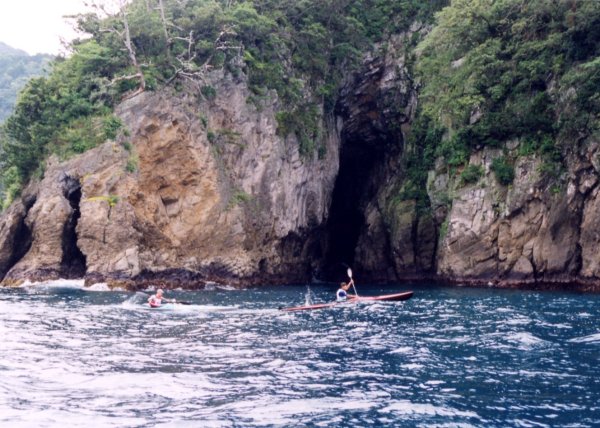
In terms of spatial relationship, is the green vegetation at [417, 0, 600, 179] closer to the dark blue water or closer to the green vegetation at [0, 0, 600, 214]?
the green vegetation at [0, 0, 600, 214]

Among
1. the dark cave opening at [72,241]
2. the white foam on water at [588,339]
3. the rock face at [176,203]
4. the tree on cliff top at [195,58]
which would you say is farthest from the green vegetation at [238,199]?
the white foam on water at [588,339]

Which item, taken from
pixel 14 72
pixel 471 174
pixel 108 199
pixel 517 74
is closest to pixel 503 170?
pixel 471 174

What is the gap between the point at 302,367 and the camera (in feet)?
42.0

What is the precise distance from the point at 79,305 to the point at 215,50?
64.5ft

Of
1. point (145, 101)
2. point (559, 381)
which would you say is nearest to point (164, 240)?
point (145, 101)

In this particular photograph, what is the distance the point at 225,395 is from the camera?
35.3 feet

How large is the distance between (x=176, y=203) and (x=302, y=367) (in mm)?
24157

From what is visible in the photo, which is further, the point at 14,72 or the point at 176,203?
the point at 14,72

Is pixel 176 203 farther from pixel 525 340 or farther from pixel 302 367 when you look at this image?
pixel 302 367

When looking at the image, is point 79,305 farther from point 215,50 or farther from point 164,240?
point 215,50

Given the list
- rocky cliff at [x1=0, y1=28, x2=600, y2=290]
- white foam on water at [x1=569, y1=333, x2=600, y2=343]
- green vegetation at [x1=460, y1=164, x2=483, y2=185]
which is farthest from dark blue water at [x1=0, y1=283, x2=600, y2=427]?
green vegetation at [x1=460, y1=164, x2=483, y2=185]

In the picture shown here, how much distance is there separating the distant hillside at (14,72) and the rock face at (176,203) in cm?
7086

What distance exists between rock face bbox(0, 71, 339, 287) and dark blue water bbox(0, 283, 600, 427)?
1035 cm

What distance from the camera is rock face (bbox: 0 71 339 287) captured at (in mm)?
32219
